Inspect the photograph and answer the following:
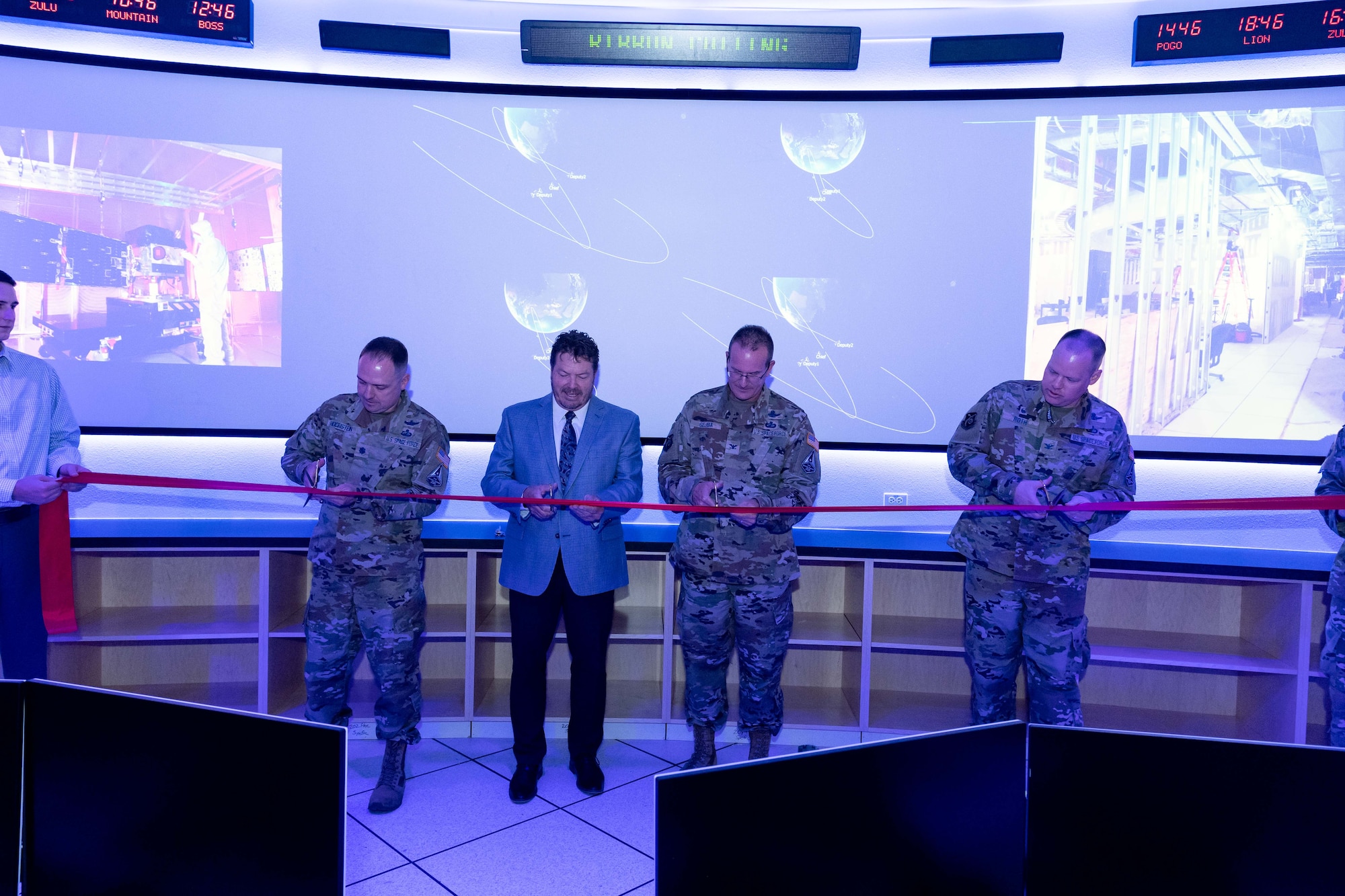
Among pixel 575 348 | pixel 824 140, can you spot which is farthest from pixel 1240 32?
pixel 575 348

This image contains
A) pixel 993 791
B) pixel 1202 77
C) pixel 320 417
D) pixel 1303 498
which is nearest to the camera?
pixel 993 791

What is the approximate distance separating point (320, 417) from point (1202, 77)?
12.6 ft

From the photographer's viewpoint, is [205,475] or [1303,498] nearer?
[1303,498]

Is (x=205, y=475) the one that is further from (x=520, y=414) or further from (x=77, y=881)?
(x=77, y=881)

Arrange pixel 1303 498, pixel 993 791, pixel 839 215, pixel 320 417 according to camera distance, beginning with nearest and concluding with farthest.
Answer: pixel 993 791
pixel 1303 498
pixel 320 417
pixel 839 215

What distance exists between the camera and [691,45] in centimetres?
348

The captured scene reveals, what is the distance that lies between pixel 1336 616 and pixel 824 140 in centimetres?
262

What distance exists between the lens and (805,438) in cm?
284

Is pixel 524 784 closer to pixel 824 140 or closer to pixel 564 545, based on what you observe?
pixel 564 545

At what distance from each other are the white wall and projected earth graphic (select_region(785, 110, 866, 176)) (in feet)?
0.55

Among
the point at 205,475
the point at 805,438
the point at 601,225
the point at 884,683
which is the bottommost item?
the point at 884,683

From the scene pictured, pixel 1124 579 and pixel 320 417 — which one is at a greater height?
pixel 320 417

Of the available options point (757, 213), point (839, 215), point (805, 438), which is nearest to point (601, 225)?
point (757, 213)

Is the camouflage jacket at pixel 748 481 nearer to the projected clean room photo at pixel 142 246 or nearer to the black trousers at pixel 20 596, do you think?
the projected clean room photo at pixel 142 246
